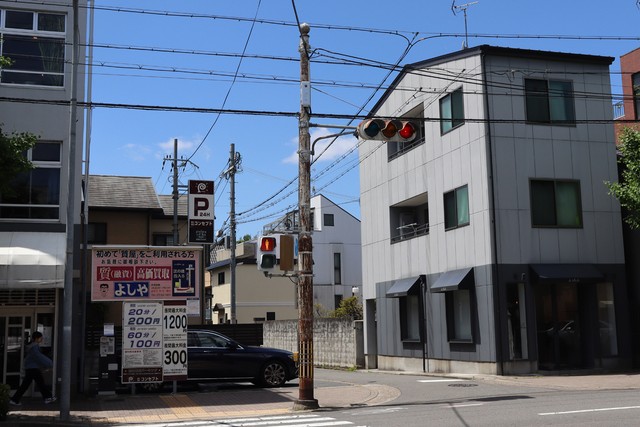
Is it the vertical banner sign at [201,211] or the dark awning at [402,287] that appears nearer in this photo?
the dark awning at [402,287]

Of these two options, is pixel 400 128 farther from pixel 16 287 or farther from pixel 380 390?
pixel 16 287

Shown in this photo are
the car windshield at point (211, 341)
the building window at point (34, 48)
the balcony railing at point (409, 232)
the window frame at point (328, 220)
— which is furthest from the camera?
the window frame at point (328, 220)

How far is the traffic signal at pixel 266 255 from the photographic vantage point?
14.6m

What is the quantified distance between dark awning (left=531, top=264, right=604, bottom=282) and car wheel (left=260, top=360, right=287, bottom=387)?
25.7 ft

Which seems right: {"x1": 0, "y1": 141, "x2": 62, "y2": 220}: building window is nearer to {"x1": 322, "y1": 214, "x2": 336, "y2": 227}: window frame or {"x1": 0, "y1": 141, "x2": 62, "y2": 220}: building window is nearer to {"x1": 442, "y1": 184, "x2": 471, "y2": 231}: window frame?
{"x1": 442, "y1": 184, "x2": 471, "y2": 231}: window frame

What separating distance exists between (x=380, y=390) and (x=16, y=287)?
918 cm

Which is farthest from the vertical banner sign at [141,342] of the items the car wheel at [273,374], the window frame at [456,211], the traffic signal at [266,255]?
the window frame at [456,211]

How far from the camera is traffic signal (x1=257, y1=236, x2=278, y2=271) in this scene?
14.6 m

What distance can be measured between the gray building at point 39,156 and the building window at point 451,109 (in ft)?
37.4

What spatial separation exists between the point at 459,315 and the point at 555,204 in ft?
→ 14.9

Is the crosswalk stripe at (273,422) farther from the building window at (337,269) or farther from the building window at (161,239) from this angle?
the building window at (337,269)

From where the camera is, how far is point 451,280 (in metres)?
22.5

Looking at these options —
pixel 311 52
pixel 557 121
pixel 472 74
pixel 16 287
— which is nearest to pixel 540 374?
pixel 557 121

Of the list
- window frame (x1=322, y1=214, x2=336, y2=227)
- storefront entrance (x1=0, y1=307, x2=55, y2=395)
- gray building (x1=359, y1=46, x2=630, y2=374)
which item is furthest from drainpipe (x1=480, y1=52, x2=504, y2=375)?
window frame (x1=322, y1=214, x2=336, y2=227)
